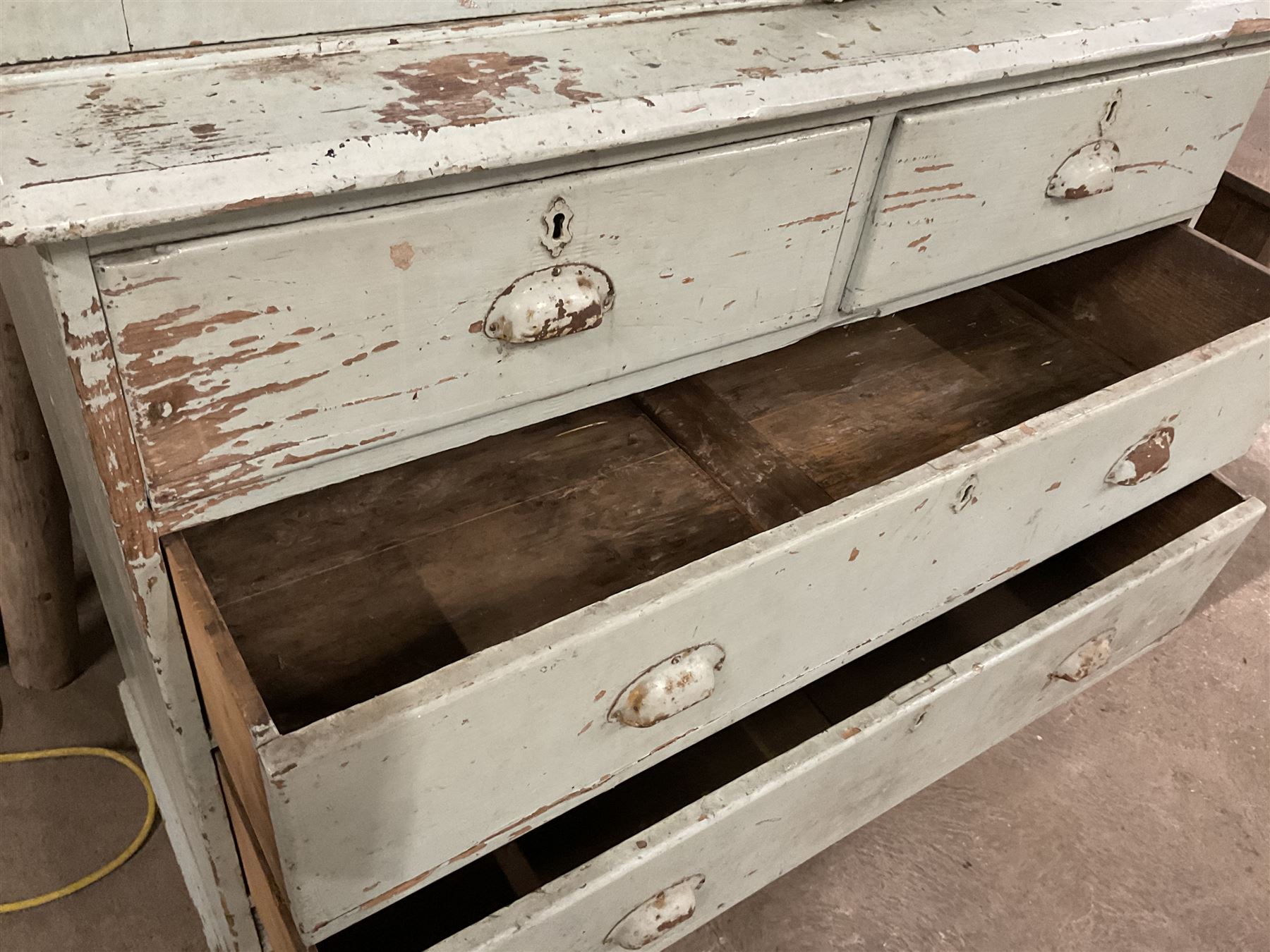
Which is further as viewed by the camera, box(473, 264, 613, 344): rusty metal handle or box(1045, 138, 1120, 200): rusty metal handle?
box(1045, 138, 1120, 200): rusty metal handle

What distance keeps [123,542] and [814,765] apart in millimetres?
553

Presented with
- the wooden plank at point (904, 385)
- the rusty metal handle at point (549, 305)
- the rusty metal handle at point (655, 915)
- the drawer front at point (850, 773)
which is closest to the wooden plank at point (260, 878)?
the drawer front at point (850, 773)

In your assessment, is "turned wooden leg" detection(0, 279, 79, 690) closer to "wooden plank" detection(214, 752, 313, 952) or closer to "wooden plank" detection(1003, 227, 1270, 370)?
"wooden plank" detection(214, 752, 313, 952)

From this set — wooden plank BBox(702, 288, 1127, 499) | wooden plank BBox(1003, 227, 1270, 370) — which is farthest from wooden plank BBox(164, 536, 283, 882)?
wooden plank BBox(1003, 227, 1270, 370)

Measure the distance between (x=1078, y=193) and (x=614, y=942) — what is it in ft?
2.47

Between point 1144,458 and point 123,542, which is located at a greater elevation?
point 123,542

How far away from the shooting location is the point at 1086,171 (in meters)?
A: 0.86

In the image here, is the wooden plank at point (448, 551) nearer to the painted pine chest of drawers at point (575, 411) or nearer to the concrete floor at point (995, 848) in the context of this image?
the painted pine chest of drawers at point (575, 411)

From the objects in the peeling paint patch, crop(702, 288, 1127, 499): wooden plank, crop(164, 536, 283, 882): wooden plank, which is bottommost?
crop(702, 288, 1127, 499): wooden plank

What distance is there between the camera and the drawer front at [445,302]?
1.70ft

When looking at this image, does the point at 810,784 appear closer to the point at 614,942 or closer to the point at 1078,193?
the point at 614,942

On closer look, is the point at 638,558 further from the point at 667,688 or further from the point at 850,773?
the point at 850,773

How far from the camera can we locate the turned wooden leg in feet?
3.14

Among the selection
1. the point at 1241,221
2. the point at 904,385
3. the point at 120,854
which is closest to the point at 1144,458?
the point at 904,385
